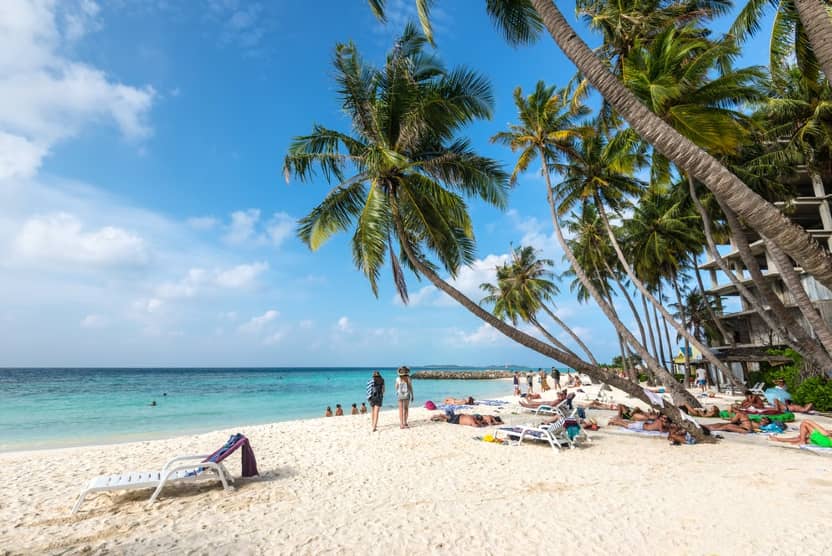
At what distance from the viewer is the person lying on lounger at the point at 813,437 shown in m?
7.39

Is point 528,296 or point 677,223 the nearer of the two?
point 677,223

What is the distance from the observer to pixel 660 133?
4.45 meters

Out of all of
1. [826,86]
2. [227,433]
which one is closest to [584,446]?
[227,433]

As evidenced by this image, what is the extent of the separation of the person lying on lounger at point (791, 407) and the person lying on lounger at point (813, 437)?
4225 millimetres

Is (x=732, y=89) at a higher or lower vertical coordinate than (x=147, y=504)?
higher

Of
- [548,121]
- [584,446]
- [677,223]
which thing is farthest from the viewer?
[677,223]

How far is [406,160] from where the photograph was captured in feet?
29.6

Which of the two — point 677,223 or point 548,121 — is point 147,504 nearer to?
point 548,121

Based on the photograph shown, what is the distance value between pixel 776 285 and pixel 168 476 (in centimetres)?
3468

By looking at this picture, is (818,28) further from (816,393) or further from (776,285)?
(776,285)

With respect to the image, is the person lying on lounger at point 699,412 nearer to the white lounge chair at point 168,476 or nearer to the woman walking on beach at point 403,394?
the woman walking on beach at point 403,394

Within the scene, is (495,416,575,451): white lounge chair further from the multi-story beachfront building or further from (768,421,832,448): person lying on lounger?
the multi-story beachfront building

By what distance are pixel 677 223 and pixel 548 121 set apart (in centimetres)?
1145

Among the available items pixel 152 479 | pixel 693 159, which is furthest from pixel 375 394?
→ pixel 693 159
